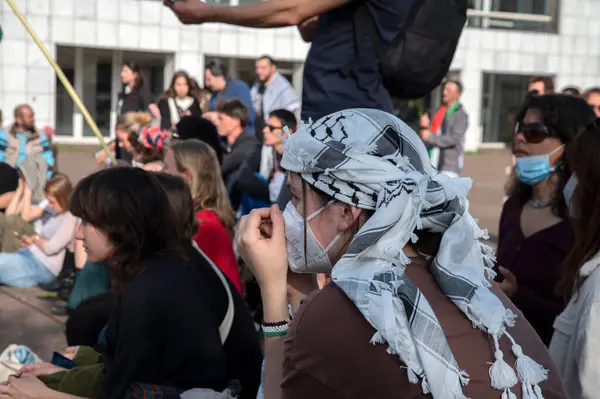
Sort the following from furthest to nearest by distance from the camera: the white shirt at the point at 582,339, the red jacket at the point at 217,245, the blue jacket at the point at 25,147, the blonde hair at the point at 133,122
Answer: the blue jacket at the point at 25,147 → the blonde hair at the point at 133,122 → the red jacket at the point at 217,245 → the white shirt at the point at 582,339

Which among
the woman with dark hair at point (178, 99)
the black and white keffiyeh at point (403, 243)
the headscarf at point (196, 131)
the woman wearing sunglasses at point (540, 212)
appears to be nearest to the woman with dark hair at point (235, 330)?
the woman wearing sunglasses at point (540, 212)

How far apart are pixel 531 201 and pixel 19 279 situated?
5519 mm

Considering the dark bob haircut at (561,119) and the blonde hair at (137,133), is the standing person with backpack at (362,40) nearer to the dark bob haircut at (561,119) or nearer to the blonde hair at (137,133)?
the dark bob haircut at (561,119)

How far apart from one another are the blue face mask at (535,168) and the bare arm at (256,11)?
115 centimetres

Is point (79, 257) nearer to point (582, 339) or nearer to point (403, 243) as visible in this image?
point (582, 339)

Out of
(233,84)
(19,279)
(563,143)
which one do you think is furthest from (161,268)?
(233,84)

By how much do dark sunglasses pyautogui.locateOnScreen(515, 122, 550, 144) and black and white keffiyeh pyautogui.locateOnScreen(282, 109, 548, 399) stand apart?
2063 mm

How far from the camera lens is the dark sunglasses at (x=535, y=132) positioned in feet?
13.1

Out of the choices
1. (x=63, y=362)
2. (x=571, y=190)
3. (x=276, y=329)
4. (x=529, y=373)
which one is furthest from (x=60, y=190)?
(x=529, y=373)

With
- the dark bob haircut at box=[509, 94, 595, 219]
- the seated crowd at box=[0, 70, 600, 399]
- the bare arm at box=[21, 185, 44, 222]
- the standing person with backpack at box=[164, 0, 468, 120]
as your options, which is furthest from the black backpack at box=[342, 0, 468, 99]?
the bare arm at box=[21, 185, 44, 222]

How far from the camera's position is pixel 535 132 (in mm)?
4008

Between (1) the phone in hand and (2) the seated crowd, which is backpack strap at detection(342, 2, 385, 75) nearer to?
(2) the seated crowd

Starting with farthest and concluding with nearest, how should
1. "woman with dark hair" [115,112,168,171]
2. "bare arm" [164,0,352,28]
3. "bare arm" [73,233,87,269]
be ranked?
1. "bare arm" [73,233,87,269]
2. "woman with dark hair" [115,112,168,171]
3. "bare arm" [164,0,352,28]

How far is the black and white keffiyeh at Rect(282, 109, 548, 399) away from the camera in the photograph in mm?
1789
